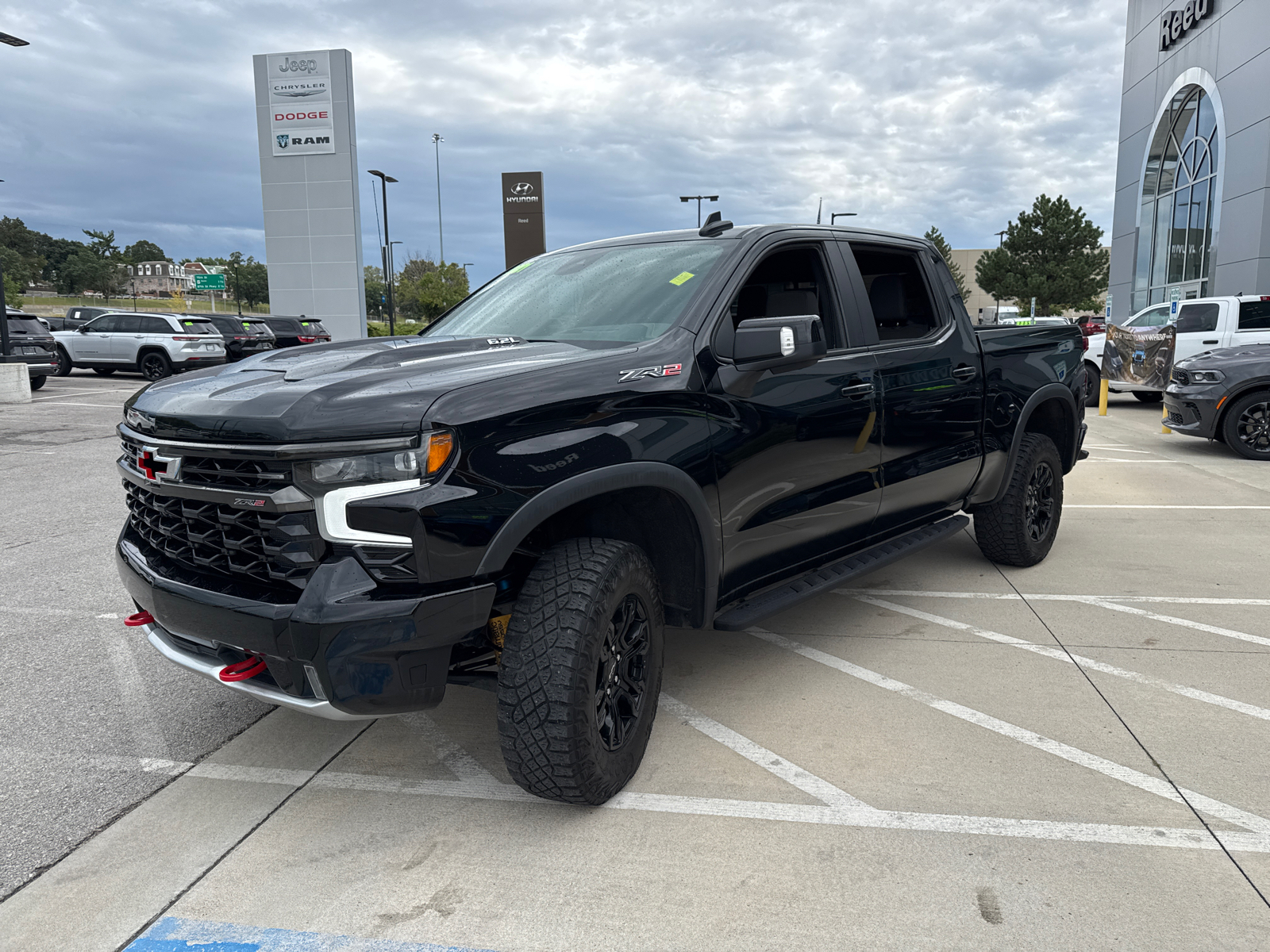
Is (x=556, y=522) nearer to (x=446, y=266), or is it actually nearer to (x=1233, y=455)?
(x=1233, y=455)

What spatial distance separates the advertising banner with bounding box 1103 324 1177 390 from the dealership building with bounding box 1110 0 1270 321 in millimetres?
9762

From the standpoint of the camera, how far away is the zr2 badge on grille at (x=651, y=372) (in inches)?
115

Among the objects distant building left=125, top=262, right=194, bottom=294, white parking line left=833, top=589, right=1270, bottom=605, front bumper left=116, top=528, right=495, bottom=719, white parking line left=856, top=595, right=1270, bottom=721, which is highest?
distant building left=125, top=262, right=194, bottom=294

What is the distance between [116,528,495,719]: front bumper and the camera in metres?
2.39

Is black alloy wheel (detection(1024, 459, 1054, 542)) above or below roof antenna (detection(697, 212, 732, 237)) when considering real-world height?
below

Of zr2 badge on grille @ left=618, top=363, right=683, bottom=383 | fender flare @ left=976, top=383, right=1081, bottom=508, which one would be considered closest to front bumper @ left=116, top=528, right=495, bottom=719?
zr2 badge on grille @ left=618, top=363, right=683, bottom=383

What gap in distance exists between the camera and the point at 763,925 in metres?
2.38

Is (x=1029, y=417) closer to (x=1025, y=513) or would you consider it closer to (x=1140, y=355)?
(x=1025, y=513)

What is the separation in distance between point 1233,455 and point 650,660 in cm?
1031

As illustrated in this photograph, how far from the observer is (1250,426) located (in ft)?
34.1

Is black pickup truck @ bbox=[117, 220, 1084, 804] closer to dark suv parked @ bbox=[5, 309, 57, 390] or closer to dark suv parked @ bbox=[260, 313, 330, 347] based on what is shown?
dark suv parked @ bbox=[5, 309, 57, 390]

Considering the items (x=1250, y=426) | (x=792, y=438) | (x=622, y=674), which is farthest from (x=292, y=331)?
(x=622, y=674)

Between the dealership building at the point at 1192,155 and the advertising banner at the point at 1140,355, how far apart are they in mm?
9762

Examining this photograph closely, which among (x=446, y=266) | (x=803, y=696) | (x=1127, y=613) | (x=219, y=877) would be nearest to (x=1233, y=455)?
(x=1127, y=613)
